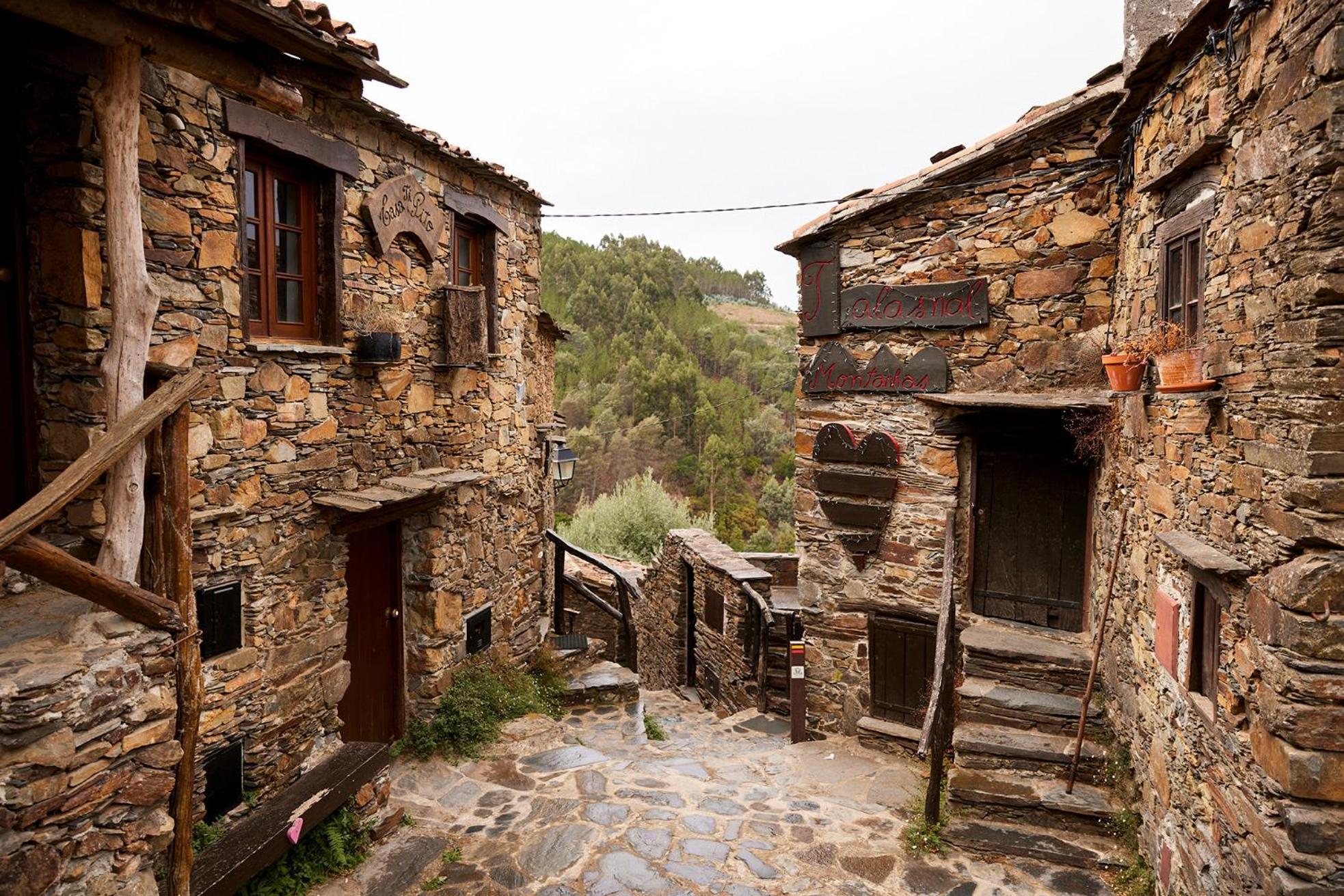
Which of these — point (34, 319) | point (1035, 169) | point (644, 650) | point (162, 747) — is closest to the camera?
point (162, 747)

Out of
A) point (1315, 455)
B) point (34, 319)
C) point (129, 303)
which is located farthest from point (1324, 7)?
point (34, 319)

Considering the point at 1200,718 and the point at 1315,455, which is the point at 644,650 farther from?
the point at 1315,455

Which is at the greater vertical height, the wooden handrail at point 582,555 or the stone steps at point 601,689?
the wooden handrail at point 582,555

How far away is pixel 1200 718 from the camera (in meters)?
3.79

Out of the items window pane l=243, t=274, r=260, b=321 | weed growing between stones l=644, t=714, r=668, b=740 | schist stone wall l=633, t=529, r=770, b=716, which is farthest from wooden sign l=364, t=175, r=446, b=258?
schist stone wall l=633, t=529, r=770, b=716

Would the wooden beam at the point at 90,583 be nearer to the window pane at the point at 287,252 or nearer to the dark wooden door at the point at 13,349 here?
the dark wooden door at the point at 13,349

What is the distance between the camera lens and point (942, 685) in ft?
18.6

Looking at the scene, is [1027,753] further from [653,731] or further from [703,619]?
[703,619]

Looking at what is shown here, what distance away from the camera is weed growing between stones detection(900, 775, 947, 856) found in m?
5.14

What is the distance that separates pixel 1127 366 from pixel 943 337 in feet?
6.47

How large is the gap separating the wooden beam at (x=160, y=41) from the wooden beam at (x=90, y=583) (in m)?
1.91

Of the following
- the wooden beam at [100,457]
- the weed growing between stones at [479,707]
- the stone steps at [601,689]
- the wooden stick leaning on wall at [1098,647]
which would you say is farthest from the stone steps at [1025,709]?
the wooden beam at [100,457]

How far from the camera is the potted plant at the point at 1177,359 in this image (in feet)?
12.5

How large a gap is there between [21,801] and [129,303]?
6.50ft
